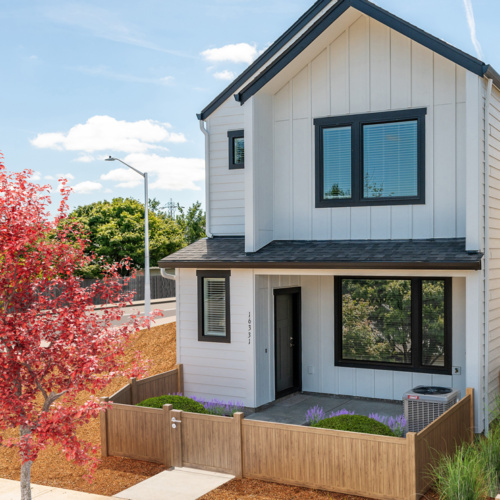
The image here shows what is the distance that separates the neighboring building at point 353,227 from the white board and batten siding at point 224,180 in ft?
2.97

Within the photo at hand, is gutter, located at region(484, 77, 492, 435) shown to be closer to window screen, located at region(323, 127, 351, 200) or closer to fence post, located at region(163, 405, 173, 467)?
window screen, located at region(323, 127, 351, 200)

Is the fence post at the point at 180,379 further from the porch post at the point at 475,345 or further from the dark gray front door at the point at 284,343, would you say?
the porch post at the point at 475,345

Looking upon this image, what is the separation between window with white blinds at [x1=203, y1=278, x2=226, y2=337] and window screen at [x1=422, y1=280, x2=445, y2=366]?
3.92 meters

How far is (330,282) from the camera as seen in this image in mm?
11945

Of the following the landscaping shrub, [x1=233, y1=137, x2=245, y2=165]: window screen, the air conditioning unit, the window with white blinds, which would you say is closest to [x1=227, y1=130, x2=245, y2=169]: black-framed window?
[x1=233, y1=137, x2=245, y2=165]: window screen

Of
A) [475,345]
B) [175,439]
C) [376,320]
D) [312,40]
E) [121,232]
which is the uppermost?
[312,40]

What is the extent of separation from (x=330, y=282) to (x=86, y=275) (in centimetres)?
3532

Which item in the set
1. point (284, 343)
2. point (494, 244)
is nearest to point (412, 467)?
point (494, 244)

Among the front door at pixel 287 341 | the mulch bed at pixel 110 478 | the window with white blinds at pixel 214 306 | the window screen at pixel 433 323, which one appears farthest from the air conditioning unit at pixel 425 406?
the window with white blinds at pixel 214 306

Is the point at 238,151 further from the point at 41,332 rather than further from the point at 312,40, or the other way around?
the point at 41,332

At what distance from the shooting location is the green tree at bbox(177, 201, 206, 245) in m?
65.2

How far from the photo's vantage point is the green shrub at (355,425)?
773 centimetres

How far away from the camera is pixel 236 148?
13195 mm

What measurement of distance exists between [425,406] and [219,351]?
425 centimetres
